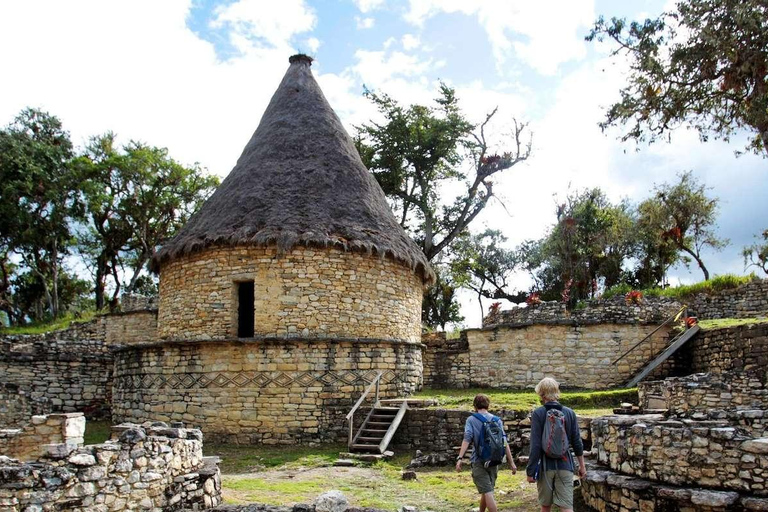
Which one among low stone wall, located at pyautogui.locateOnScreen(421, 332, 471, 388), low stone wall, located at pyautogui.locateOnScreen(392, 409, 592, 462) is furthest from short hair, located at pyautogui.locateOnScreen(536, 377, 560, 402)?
low stone wall, located at pyautogui.locateOnScreen(421, 332, 471, 388)

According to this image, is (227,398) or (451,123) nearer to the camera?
(227,398)

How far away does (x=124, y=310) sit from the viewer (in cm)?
2533

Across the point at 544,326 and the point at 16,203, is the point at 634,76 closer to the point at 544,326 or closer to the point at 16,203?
the point at 544,326

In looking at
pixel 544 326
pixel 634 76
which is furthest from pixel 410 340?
pixel 634 76

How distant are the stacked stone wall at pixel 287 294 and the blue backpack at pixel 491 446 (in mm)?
7627

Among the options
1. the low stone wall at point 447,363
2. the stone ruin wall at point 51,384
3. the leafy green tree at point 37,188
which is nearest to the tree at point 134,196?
the leafy green tree at point 37,188

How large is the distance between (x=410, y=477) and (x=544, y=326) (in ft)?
24.0

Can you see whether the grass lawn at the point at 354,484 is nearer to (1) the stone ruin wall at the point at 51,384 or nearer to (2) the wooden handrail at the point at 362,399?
(2) the wooden handrail at the point at 362,399

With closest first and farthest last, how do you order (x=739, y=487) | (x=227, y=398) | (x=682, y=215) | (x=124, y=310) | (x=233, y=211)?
(x=739, y=487)
(x=227, y=398)
(x=233, y=211)
(x=124, y=310)
(x=682, y=215)

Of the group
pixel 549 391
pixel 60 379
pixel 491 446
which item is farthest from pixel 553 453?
pixel 60 379

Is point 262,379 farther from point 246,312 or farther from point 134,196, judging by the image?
point 134,196

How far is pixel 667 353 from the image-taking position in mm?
14562

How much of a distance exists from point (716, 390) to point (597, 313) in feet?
23.2

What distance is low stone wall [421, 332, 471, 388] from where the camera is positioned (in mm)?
16453
